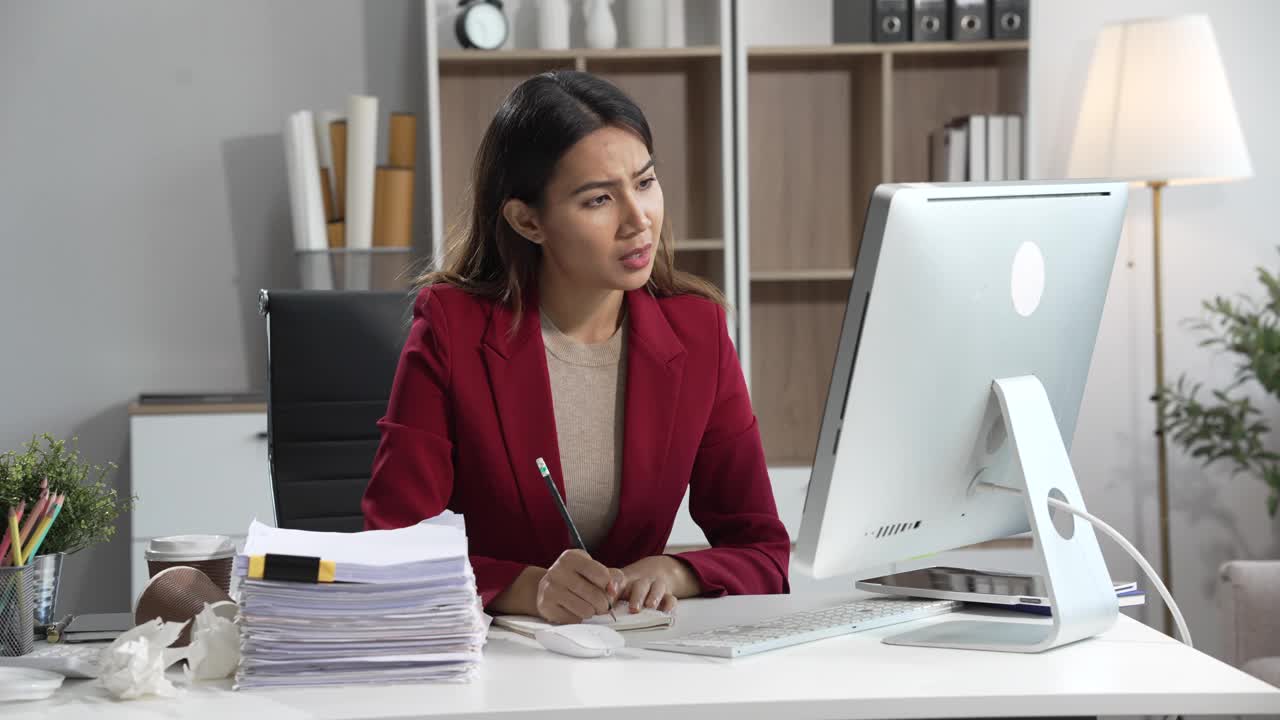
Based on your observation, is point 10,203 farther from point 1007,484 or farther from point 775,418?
point 1007,484

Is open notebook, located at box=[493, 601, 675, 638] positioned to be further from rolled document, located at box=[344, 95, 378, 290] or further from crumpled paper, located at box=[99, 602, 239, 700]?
rolled document, located at box=[344, 95, 378, 290]

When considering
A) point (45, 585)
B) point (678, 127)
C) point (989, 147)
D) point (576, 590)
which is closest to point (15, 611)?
point (45, 585)

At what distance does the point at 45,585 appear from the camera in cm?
140

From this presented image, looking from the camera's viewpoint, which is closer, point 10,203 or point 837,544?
point 837,544

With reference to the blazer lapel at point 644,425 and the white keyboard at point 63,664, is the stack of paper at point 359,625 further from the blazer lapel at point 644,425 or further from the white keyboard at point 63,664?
the blazer lapel at point 644,425

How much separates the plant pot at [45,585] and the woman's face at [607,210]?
0.71 m

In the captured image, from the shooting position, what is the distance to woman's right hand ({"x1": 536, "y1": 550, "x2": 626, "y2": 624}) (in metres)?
1.39

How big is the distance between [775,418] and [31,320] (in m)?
2.14

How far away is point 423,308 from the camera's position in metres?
1.77

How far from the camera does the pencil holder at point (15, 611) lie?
4.36 ft

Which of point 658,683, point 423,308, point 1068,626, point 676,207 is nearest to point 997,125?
point 676,207

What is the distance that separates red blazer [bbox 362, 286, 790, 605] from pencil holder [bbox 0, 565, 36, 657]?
416 millimetres

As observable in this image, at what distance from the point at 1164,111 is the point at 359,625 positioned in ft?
9.48

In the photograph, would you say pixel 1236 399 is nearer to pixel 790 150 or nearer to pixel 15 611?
pixel 790 150
